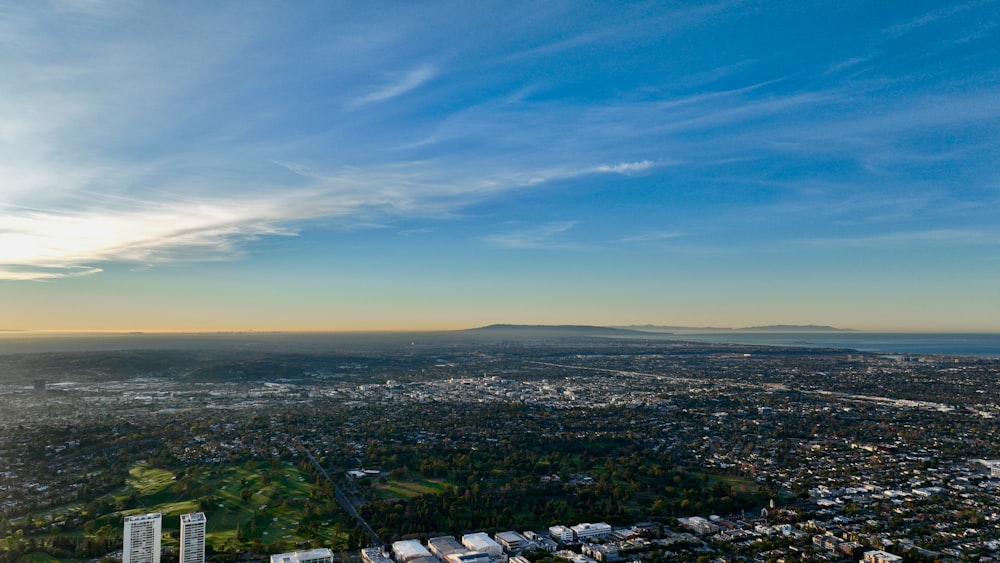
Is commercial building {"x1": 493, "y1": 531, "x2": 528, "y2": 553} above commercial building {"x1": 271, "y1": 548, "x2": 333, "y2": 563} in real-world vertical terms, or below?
below

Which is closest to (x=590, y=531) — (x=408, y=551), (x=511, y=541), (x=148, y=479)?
(x=511, y=541)

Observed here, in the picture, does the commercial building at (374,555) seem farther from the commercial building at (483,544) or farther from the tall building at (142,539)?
the tall building at (142,539)

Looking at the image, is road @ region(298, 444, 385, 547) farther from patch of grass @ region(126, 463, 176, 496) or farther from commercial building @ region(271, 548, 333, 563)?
patch of grass @ region(126, 463, 176, 496)

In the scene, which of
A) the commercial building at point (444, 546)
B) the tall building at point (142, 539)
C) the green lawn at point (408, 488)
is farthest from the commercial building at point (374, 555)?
the green lawn at point (408, 488)

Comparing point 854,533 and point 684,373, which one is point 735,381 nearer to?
point 684,373

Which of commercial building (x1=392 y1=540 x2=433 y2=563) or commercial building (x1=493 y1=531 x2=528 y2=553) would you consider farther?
commercial building (x1=493 y1=531 x2=528 y2=553)

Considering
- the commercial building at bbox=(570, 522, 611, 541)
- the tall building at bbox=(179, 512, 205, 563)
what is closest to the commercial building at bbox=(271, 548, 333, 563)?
the tall building at bbox=(179, 512, 205, 563)
